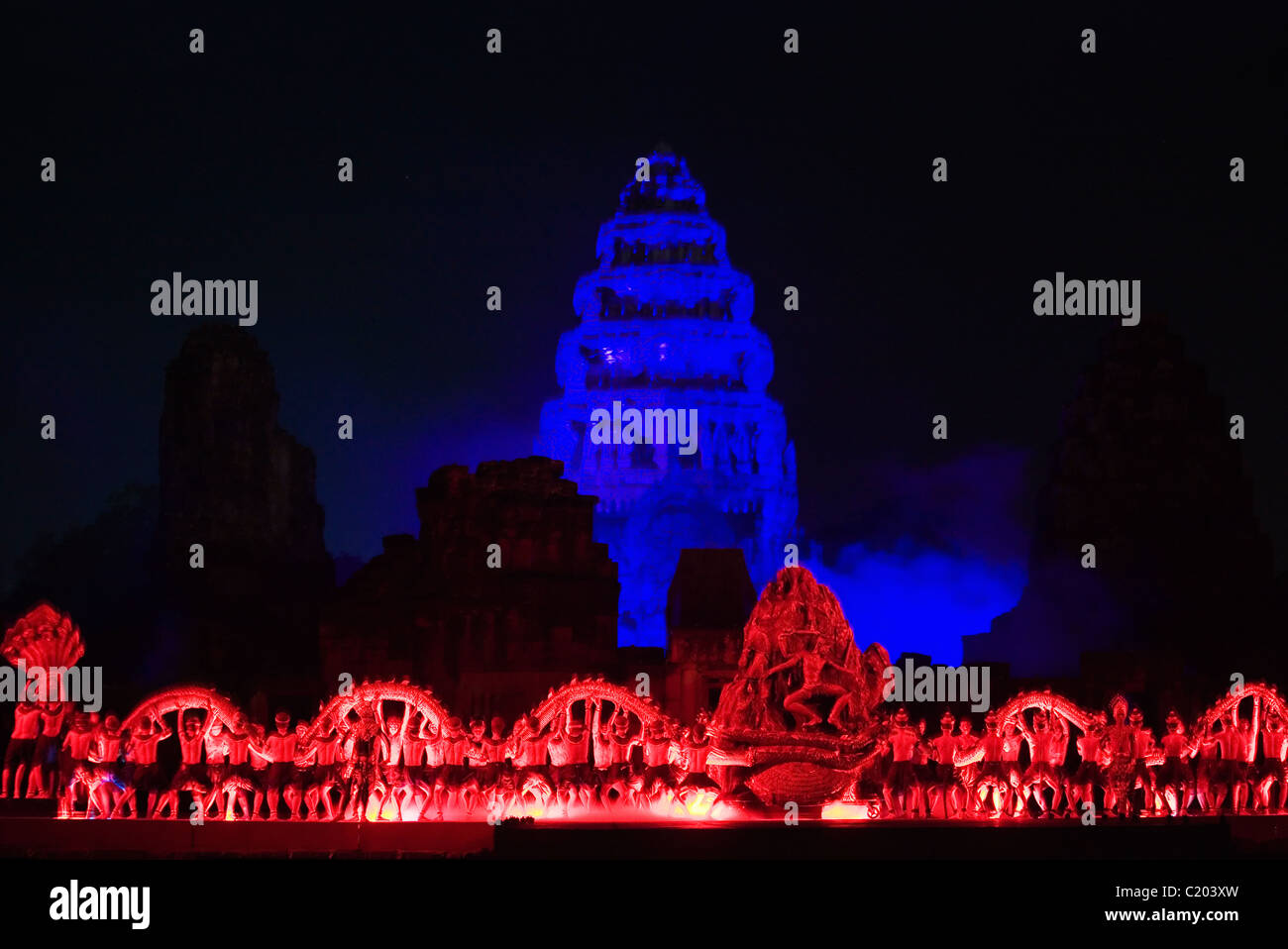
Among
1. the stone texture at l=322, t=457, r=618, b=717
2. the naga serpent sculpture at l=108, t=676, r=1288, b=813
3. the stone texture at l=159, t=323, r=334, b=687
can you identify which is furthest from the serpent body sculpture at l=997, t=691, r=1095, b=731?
the stone texture at l=159, t=323, r=334, b=687

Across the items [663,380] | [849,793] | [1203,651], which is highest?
[663,380]

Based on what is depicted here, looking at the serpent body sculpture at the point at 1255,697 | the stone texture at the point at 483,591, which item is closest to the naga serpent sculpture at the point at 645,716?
the serpent body sculpture at the point at 1255,697

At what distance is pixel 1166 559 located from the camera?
4547cm

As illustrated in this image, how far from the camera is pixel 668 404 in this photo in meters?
50.9

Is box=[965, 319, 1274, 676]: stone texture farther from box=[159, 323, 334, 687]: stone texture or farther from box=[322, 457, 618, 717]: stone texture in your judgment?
box=[159, 323, 334, 687]: stone texture

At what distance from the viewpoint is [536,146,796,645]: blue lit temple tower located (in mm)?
49594

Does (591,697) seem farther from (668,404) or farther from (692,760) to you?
(668,404)

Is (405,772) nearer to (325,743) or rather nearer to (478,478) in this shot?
(325,743)

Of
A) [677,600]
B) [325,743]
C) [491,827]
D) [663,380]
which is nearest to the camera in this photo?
[491,827]

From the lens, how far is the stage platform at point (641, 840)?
80.6 feet

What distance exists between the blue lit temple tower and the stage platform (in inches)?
921
